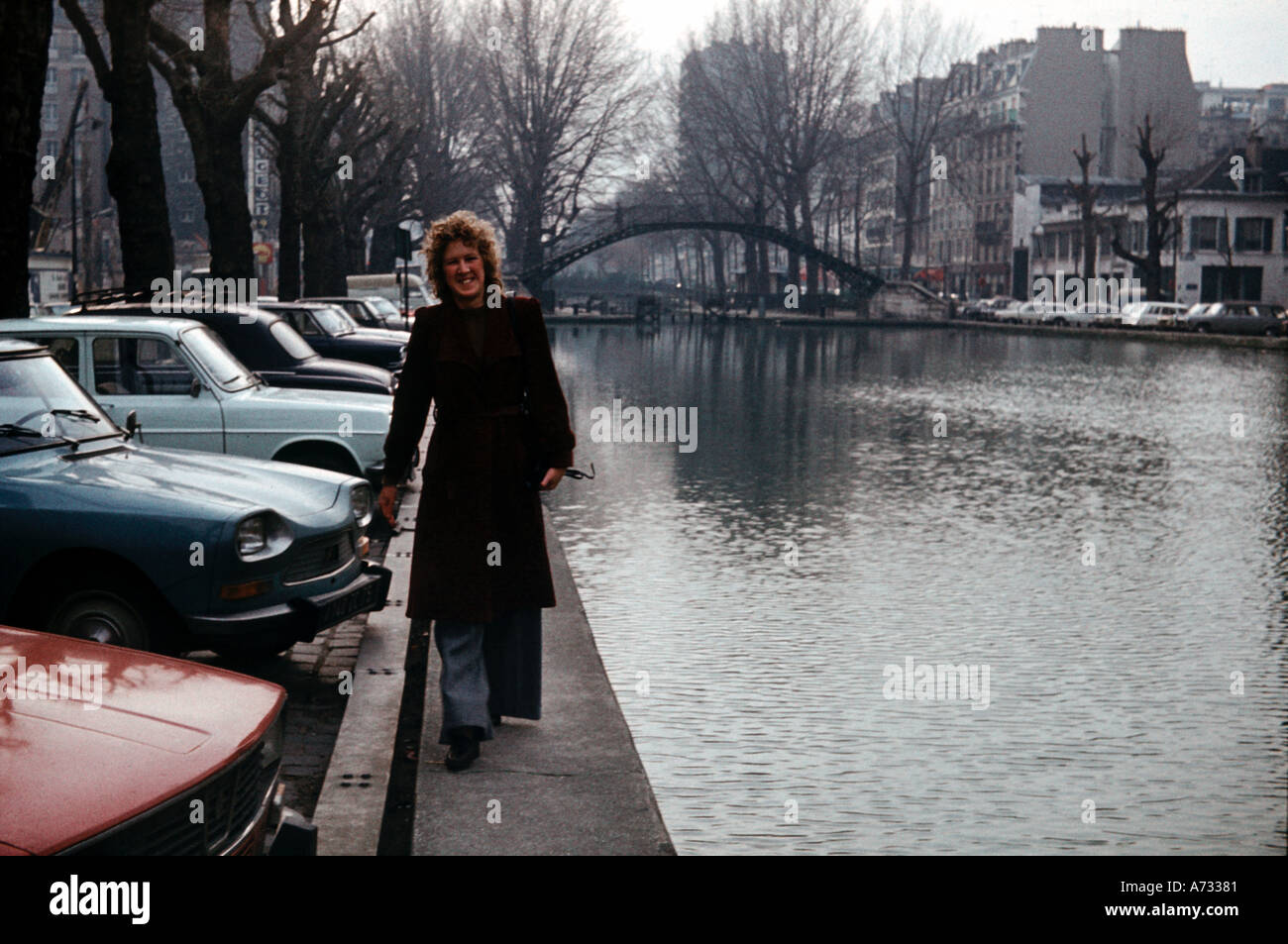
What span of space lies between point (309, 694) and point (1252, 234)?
8226 cm

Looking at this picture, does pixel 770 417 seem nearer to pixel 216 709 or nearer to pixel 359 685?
pixel 359 685

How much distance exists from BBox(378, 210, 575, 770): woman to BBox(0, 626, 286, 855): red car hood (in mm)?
1792

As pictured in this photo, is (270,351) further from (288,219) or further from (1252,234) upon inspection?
(1252,234)

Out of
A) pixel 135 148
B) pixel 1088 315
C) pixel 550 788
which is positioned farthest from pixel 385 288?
pixel 550 788

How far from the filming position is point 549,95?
257 ft

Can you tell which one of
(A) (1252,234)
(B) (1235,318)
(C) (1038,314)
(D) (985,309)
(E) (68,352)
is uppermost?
(A) (1252,234)

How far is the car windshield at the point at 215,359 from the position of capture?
10.9 m

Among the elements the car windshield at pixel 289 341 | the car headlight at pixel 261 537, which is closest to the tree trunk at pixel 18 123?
the car windshield at pixel 289 341

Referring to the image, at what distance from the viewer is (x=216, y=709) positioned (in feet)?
11.9

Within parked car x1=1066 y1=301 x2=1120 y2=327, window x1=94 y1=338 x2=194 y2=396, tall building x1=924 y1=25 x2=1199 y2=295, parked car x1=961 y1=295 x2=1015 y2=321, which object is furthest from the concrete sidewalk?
tall building x1=924 y1=25 x2=1199 y2=295

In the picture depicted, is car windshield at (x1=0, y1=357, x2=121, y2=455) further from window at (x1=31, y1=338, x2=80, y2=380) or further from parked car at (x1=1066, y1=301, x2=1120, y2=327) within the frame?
parked car at (x1=1066, y1=301, x2=1120, y2=327)

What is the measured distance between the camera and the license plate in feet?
23.5

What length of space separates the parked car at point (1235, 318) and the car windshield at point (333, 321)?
43937 millimetres

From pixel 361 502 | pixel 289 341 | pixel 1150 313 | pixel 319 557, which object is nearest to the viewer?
pixel 319 557
